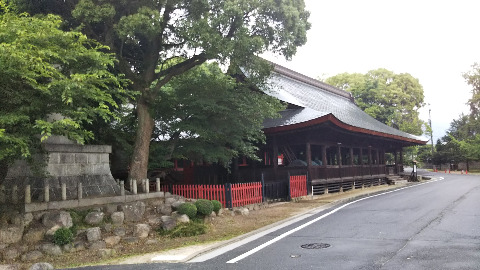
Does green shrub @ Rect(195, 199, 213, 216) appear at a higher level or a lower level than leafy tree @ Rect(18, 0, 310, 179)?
lower

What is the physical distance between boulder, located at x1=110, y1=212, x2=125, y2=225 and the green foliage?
105cm

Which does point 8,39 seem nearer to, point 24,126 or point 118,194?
point 24,126

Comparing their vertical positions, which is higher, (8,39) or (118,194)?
(8,39)

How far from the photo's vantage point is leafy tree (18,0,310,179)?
10.9 meters

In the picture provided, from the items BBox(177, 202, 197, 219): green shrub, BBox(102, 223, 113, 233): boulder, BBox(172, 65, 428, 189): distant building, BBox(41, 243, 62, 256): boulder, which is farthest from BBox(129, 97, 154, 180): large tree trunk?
BBox(172, 65, 428, 189): distant building

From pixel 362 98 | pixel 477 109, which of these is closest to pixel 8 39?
pixel 362 98

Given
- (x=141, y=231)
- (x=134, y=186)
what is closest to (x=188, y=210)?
(x=141, y=231)

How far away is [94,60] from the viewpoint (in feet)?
28.0

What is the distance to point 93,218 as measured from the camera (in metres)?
9.12

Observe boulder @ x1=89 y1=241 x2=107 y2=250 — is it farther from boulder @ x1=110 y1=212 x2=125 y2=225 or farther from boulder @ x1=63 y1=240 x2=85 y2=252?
boulder @ x1=110 y1=212 x2=125 y2=225

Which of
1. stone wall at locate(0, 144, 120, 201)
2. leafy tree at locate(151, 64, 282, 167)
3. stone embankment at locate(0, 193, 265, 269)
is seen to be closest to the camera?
stone embankment at locate(0, 193, 265, 269)

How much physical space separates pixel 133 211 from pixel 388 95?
4538cm

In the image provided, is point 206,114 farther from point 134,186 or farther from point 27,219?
point 27,219

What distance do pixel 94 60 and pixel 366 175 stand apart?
20.3 m
